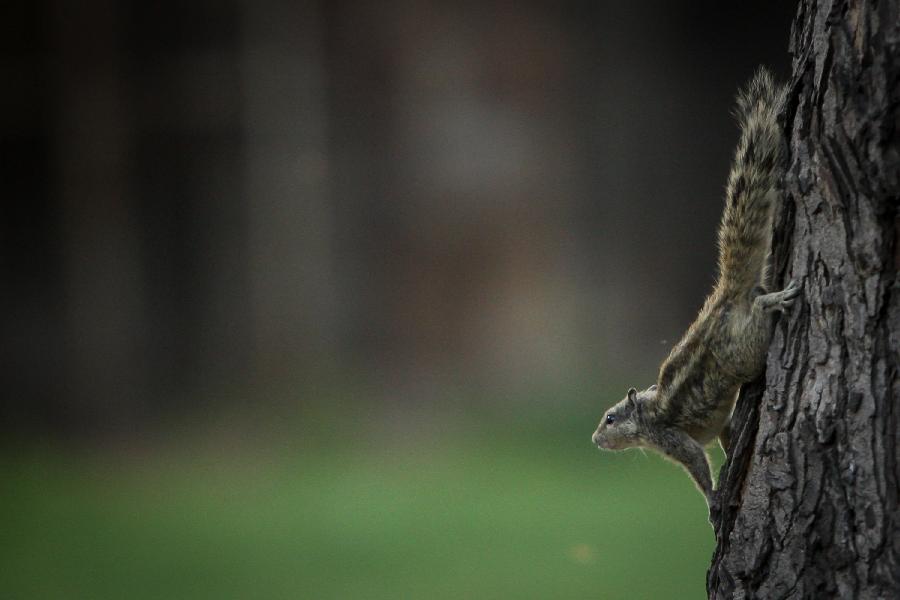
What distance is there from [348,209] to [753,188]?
4287 millimetres

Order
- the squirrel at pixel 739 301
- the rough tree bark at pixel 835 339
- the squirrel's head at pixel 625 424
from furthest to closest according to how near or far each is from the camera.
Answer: the squirrel's head at pixel 625 424 < the squirrel at pixel 739 301 < the rough tree bark at pixel 835 339

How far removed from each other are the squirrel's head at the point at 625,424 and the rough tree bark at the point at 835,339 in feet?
1.37

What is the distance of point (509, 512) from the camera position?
4.67m

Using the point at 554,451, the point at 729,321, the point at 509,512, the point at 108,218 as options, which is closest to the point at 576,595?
the point at 509,512

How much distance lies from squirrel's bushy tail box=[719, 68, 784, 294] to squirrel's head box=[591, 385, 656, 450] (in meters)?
0.37

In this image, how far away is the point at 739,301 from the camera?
160 cm

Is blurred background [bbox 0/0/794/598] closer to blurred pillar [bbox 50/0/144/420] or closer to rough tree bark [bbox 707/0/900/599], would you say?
blurred pillar [bbox 50/0/144/420]

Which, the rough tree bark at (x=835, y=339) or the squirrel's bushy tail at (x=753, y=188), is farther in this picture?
the squirrel's bushy tail at (x=753, y=188)

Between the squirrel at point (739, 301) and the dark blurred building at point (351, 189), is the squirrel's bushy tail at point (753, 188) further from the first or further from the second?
the dark blurred building at point (351, 189)

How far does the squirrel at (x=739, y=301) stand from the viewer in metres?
1.55

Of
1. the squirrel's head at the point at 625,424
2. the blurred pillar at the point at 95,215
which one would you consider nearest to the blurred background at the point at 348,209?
the blurred pillar at the point at 95,215

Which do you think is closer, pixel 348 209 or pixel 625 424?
pixel 625 424

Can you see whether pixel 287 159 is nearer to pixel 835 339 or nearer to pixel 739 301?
pixel 739 301

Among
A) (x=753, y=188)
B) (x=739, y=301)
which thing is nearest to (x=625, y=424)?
(x=739, y=301)
